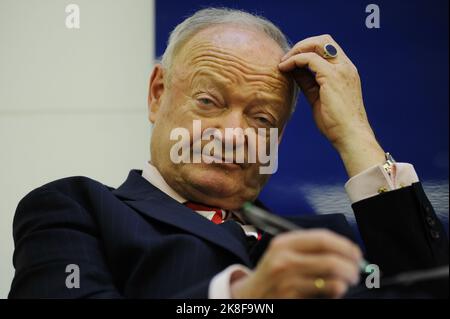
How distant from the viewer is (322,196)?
5.79 feet

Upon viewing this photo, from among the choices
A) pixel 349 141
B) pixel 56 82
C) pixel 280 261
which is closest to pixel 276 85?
pixel 349 141

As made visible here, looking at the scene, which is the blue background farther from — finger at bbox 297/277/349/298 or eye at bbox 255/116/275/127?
finger at bbox 297/277/349/298

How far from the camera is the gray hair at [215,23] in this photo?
1.70 meters

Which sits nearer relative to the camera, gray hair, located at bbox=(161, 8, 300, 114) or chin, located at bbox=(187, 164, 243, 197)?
chin, located at bbox=(187, 164, 243, 197)

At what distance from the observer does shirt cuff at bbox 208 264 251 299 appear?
1034mm

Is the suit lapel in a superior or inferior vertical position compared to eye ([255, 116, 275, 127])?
inferior

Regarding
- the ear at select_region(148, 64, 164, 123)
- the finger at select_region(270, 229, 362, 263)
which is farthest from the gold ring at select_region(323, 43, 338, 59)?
the finger at select_region(270, 229, 362, 263)

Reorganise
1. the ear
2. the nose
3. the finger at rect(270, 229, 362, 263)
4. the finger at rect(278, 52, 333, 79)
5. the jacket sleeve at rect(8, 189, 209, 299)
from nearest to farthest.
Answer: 1. the finger at rect(270, 229, 362, 263)
2. the jacket sleeve at rect(8, 189, 209, 299)
3. the nose
4. the finger at rect(278, 52, 333, 79)
5. the ear

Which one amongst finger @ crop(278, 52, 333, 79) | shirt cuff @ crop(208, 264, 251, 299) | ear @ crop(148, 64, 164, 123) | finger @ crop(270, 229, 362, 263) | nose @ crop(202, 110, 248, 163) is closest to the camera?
finger @ crop(270, 229, 362, 263)

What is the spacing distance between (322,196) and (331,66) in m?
0.36

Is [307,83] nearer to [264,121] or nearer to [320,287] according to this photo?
[264,121]

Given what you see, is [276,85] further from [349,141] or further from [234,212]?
[234,212]

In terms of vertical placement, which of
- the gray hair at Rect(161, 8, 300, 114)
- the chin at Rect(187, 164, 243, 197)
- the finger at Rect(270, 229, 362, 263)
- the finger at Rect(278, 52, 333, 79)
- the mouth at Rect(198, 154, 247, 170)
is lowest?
the chin at Rect(187, 164, 243, 197)

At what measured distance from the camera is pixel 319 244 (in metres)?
0.86
